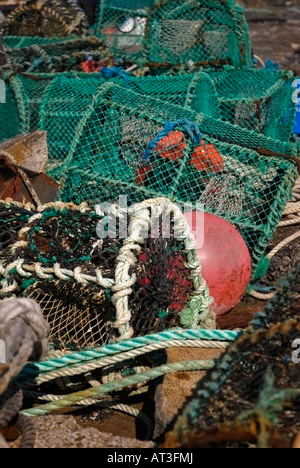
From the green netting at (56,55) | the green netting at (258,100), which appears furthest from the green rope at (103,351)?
the green netting at (56,55)

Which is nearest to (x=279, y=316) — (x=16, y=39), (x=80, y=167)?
(x=80, y=167)

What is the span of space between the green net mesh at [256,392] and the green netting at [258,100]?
7.69 feet

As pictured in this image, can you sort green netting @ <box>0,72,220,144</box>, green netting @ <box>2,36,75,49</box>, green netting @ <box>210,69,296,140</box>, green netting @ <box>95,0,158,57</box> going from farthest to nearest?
green netting @ <box>95,0,158,57</box>
green netting @ <box>2,36,75,49</box>
green netting @ <box>210,69,296,140</box>
green netting @ <box>0,72,220,144</box>

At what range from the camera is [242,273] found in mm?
2957

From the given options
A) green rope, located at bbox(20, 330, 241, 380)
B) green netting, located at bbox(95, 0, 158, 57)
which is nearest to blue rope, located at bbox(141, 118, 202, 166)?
A: green rope, located at bbox(20, 330, 241, 380)

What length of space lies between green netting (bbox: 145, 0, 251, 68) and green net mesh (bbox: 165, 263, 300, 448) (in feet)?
11.1

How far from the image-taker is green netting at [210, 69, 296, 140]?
428 centimetres

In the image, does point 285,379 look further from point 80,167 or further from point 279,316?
point 80,167

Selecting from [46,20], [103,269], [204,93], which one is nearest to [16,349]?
[103,269]

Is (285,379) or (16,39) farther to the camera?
(16,39)

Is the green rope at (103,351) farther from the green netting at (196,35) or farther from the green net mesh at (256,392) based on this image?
the green netting at (196,35)

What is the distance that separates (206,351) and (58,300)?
0.71 metres

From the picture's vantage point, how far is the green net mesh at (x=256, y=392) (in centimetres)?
155

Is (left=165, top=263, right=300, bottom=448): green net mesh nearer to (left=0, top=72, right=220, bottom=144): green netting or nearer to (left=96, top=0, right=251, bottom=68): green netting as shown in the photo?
(left=0, top=72, right=220, bottom=144): green netting
